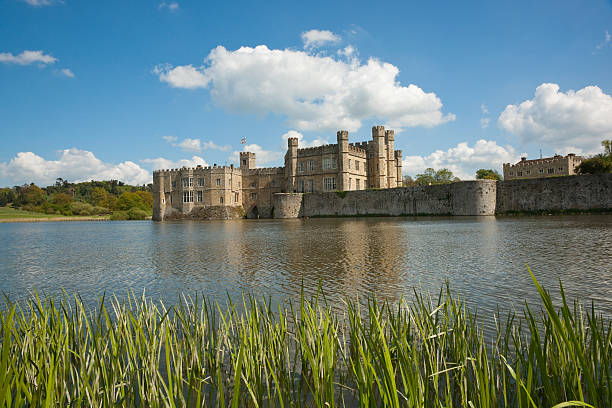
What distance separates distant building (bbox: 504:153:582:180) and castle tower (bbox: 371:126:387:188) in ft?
97.1

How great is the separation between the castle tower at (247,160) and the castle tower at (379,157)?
20.0m

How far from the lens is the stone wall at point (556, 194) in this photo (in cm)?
2895

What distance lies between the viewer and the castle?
49.5 m

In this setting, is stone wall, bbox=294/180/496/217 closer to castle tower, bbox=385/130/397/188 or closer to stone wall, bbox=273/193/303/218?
stone wall, bbox=273/193/303/218

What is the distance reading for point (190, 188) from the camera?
57000 mm

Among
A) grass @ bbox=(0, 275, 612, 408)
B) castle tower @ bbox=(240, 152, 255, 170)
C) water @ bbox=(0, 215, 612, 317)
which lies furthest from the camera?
castle tower @ bbox=(240, 152, 255, 170)

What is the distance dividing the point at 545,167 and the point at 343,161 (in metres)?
47.4

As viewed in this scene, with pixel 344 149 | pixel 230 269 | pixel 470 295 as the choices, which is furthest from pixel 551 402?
pixel 344 149

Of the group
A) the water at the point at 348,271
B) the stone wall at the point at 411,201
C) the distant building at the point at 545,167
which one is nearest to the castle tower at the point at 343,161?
the stone wall at the point at 411,201

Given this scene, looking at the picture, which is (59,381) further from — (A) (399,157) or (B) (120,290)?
(A) (399,157)

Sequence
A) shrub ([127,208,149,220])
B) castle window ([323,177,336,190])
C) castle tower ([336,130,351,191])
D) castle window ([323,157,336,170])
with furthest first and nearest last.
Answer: shrub ([127,208,149,220]) < castle window ([323,177,336,190]) < castle window ([323,157,336,170]) < castle tower ([336,130,351,191])

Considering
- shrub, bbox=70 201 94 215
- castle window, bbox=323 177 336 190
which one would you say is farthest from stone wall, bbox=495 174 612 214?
shrub, bbox=70 201 94 215

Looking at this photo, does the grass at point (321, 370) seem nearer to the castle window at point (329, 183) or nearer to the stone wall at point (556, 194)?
the stone wall at point (556, 194)

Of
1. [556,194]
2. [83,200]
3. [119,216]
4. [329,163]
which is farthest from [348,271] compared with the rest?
[83,200]
